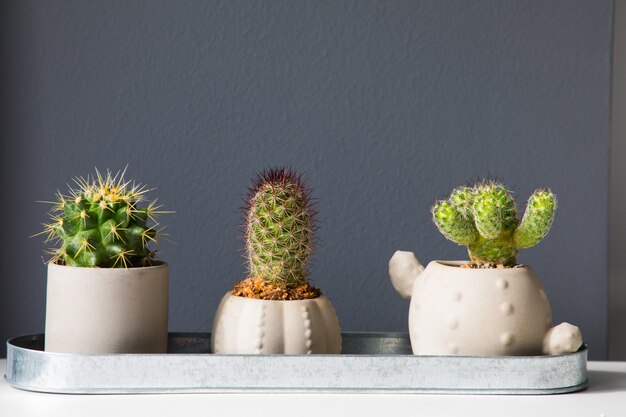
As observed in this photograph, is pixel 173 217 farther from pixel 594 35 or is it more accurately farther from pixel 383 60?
pixel 594 35

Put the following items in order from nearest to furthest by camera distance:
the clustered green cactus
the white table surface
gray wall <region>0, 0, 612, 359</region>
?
the white table surface → the clustered green cactus → gray wall <region>0, 0, 612, 359</region>

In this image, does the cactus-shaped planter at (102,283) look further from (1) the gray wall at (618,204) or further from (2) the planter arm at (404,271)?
(1) the gray wall at (618,204)

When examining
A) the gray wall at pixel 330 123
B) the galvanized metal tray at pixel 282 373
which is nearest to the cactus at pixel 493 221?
the galvanized metal tray at pixel 282 373

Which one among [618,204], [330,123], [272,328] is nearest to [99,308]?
[272,328]

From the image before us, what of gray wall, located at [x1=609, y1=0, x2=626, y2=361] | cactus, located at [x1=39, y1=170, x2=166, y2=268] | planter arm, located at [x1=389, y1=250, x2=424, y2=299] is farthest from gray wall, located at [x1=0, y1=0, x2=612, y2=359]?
cactus, located at [x1=39, y1=170, x2=166, y2=268]

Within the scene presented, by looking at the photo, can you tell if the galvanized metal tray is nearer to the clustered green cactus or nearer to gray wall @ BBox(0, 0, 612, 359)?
the clustered green cactus

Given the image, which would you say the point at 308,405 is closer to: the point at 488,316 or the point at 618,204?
the point at 488,316

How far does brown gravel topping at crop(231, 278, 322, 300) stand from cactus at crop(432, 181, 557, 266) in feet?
0.60

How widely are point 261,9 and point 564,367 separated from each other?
0.70 metres

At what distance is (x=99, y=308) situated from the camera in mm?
984

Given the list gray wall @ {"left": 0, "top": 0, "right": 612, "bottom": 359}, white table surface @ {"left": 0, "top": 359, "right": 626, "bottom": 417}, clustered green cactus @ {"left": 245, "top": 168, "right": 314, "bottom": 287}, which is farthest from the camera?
gray wall @ {"left": 0, "top": 0, "right": 612, "bottom": 359}

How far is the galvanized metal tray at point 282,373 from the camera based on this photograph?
968 millimetres

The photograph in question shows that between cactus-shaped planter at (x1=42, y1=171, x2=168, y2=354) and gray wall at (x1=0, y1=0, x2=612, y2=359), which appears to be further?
gray wall at (x1=0, y1=0, x2=612, y2=359)

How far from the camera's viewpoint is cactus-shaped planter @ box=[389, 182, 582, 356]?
3.26 feet
